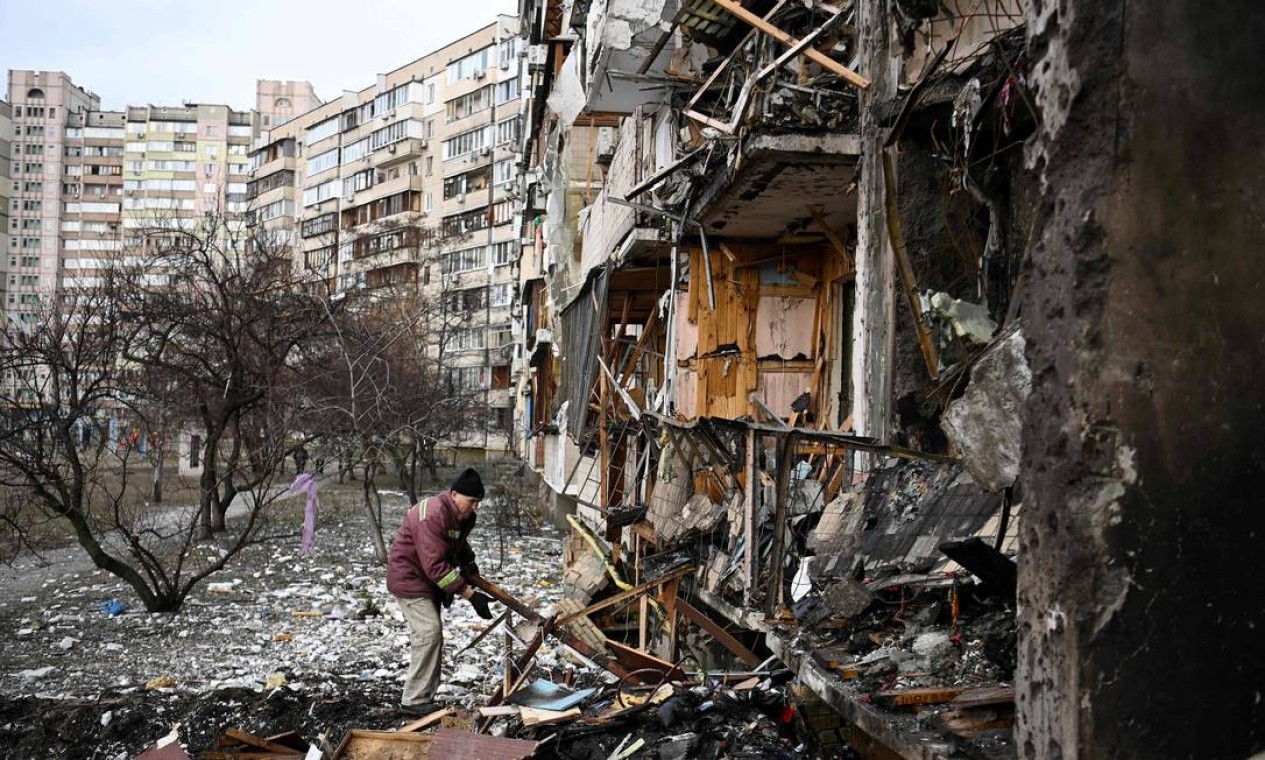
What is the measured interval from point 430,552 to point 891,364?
348 centimetres

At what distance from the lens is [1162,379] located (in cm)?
271

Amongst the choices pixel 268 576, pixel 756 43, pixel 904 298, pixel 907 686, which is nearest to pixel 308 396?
pixel 268 576

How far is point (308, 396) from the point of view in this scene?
79.6 ft

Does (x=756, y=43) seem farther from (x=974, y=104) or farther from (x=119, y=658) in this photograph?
(x=119, y=658)

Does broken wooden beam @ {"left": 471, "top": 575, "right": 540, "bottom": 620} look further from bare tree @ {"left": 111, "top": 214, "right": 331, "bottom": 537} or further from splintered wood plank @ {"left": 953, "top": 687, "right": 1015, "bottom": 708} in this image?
bare tree @ {"left": 111, "top": 214, "right": 331, "bottom": 537}

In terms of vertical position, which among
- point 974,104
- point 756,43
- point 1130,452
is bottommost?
point 1130,452

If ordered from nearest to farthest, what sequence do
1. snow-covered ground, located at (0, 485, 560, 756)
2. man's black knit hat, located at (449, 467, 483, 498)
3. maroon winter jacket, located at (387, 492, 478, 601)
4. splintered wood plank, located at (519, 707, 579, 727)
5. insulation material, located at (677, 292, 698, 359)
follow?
1. splintered wood plank, located at (519, 707, 579, 727)
2. maroon winter jacket, located at (387, 492, 478, 601)
3. man's black knit hat, located at (449, 467, 483, 498)
4. snow-covered ground, located at (0, 485, 560, 756)
5. insulation material, located at (677, 292, 698, 359)

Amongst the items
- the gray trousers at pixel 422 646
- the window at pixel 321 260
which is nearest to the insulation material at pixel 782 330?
the gray trousers at pixel 422 646

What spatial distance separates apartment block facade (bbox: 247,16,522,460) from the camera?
49.7 meters

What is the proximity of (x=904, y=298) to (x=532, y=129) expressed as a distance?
81.3 ft

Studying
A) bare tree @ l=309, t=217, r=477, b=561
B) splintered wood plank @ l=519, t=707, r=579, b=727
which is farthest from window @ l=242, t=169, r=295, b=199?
splintered wood plank @ l=519, t=707, r=579, b=727

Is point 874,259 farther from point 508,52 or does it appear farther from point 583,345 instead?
point 508,52

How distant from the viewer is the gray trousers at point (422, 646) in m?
7.09

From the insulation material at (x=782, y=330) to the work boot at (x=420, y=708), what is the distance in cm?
528
